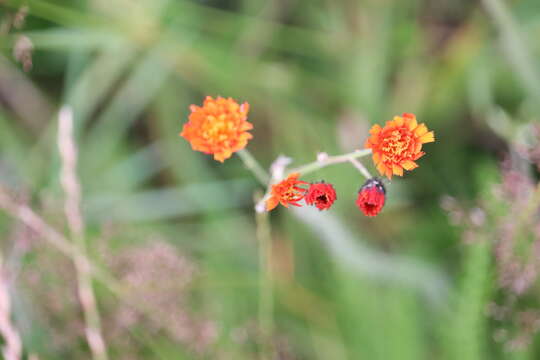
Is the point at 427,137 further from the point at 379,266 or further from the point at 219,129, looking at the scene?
the point at 379,266

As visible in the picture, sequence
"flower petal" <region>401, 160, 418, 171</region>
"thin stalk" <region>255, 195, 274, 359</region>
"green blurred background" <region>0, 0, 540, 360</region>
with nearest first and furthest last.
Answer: "flower petal" <region>401, 160, 418, 171</region>, "thin stalk" <region>255, 195, 274, 359</region>, "green blurred background" <region>0, 0, 540, 360</region>

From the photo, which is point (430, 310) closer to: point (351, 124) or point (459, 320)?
point (459, 320)

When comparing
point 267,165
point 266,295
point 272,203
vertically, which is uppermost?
point 267,165

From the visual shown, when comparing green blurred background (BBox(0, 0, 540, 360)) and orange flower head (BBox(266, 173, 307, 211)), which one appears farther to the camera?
green blurred background (BBox(0, 0, 540, 360))

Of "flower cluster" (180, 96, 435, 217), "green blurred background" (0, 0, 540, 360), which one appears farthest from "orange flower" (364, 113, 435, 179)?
"green blurred background" (0, 0, 540, 360)

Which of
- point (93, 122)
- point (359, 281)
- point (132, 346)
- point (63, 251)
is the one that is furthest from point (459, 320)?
point (93, 122)

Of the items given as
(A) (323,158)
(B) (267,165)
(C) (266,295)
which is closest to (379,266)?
(C) (266,295)

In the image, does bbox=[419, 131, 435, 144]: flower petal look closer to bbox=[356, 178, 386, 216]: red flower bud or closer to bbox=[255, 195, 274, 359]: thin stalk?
bbox=[356, 178, 386, 216]: red flower bud
